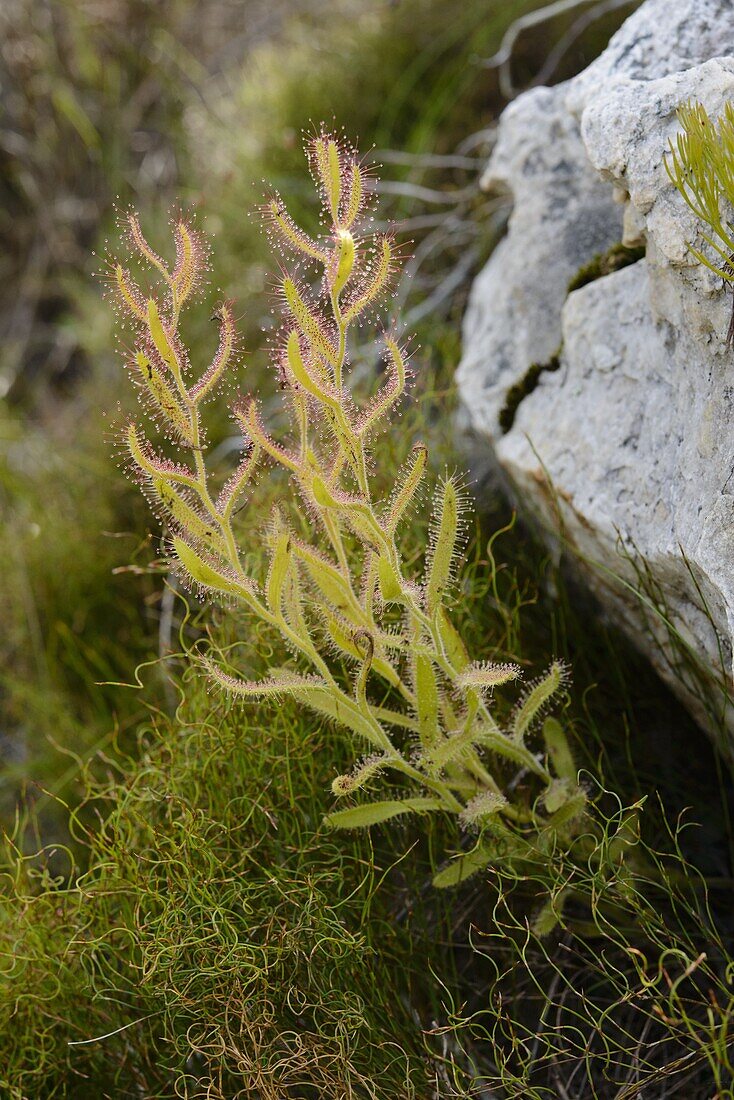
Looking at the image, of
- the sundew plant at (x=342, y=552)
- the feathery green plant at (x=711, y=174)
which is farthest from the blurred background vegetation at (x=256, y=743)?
the feathery green plant at (x=711, y=174)

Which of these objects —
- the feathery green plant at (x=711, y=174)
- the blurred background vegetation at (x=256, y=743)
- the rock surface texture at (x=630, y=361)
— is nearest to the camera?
the feathery green plant at (x=711, y=174)

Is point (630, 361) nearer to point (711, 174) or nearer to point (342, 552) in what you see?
point (711, 174)

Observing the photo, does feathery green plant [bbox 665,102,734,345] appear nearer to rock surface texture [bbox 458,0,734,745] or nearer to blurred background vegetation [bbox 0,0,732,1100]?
rock surface texture [bbox 458,0,734,745]

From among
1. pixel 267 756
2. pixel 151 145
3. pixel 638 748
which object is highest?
pixel 151 145

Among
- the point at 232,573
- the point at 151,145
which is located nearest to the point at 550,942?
the point at 232,573

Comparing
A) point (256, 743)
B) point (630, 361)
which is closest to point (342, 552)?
point (256, 743)

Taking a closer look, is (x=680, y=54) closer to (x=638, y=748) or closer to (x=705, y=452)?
(x=705, y=452)

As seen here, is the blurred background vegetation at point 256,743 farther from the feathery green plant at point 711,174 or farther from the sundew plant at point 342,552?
the feathery green plant at point 711,174

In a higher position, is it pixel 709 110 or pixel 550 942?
pixel 709 110
